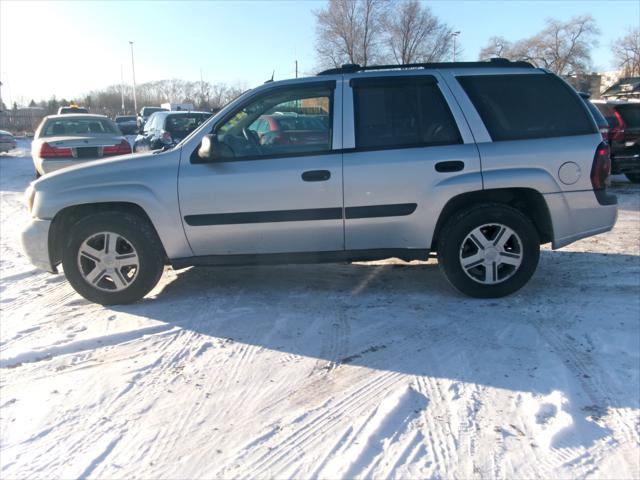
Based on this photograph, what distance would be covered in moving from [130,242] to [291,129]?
164 centimetres

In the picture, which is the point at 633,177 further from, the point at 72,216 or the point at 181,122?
the point at 72,216

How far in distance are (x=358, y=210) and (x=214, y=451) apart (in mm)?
2295

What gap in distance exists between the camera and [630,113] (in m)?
10.8

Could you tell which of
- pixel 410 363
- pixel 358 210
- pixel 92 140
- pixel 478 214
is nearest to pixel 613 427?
pixel 410 363

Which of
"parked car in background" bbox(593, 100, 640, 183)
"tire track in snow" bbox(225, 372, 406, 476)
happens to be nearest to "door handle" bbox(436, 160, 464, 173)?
"tire track in snow" bbox(225, 372, 406, 476)

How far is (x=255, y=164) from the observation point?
170 inches

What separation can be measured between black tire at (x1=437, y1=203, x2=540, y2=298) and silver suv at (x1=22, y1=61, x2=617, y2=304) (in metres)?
0.01

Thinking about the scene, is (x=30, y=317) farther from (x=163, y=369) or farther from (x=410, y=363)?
(x=410, y=363)

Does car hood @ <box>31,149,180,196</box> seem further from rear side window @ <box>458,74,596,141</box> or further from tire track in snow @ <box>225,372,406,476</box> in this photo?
rear side window @ <box>458,74,596,141</box>

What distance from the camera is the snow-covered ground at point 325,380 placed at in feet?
8.41

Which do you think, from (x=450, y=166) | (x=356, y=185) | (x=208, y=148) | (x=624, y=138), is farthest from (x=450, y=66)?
(x=624, y=138)

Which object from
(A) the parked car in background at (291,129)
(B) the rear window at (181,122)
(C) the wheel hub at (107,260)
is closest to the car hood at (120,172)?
(C) the wheel hub at (107,260)

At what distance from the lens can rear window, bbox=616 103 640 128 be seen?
10.7 metres

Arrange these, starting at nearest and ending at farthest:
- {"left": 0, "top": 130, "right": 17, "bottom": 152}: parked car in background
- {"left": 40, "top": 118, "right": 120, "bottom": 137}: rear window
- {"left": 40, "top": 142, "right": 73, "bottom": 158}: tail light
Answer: {"left": 40, "top": 142, "right": 73, "bottom": 158}: tail light → {"left": 40, "top": 118, "right": 120, "bottom": 137}: rear window → {"left": 0, "top": 130, "right": 17, "bottom": 152}: parked car in background
